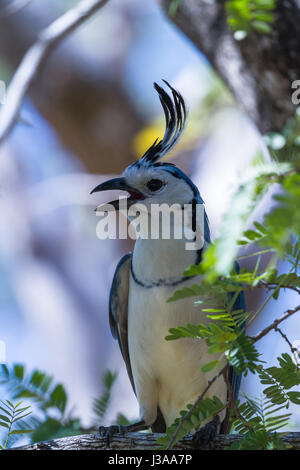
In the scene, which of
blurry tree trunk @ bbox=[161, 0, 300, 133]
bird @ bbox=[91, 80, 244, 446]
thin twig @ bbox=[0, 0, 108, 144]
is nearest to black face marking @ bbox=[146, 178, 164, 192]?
bird @ bbox=[91, 80, 244, 446]

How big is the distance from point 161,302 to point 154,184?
2.18ft

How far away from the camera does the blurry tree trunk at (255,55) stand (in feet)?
11.8

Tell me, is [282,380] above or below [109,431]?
above

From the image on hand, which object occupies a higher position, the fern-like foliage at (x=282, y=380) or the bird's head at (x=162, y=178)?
the bird's head at (x=162, y=178)

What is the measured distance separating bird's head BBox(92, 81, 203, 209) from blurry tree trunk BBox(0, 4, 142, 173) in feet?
16.3

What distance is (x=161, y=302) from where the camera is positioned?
121 inches

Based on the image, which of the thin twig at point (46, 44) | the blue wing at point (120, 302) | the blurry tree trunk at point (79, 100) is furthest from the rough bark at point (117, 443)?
the blurry tree trunk at point (79, 100)

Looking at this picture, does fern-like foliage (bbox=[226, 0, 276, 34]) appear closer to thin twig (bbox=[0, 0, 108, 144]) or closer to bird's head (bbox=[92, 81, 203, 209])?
bird's head (bbox=[92, 81, 203, 209])

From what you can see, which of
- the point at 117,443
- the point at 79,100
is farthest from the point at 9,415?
the point at 79,100

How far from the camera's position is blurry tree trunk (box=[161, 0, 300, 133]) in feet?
11.8

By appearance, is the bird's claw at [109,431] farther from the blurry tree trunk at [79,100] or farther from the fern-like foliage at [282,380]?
the blurry tree trunk at [79,100]

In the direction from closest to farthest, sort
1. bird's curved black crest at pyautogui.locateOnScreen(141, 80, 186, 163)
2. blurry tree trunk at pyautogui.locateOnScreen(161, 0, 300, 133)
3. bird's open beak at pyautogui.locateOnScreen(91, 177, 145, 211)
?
bird's open beak at pyautogui.locateOnScreen(91, 177, 145, 211)
bird's curved black crest at pyautogui.locateOnScreen(141, 80, 186, 163)
blurry tree trunk at pyautogui.locateOnScreen(161, 0, 300, 133)

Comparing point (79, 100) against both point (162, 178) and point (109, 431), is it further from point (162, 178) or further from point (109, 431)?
point (109, 431)
